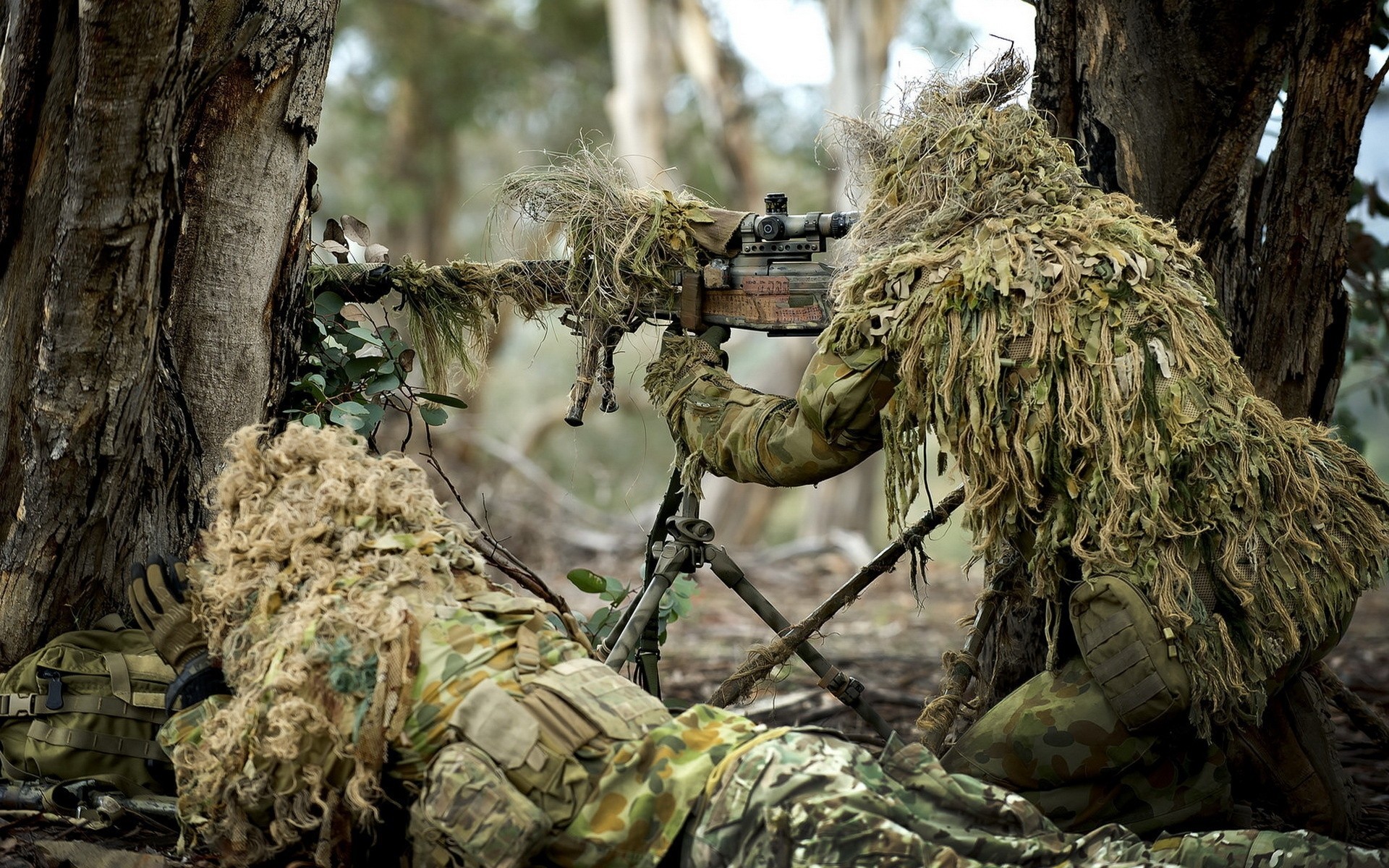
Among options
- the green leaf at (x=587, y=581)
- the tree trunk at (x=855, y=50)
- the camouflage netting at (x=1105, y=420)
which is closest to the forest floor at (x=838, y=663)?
the green leaf at (x=587, y=581)

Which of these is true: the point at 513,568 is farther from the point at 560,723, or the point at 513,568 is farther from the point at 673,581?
the point at 560,723

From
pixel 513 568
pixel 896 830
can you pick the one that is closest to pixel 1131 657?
pixel 896 830

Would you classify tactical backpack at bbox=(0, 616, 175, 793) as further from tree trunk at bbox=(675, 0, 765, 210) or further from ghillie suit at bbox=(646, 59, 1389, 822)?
tree trunk at bbox=(675, 0, 765, 210)

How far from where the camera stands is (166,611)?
2.49 meters

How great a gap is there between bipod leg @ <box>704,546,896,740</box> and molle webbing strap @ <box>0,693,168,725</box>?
153cm

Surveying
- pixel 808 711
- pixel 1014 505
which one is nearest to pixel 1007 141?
pixel 1014 505

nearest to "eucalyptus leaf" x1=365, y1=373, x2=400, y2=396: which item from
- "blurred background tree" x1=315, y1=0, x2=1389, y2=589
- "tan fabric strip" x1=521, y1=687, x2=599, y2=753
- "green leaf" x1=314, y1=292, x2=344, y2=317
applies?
"green leaf" x1=314, y1=292, x2=344, y2=317

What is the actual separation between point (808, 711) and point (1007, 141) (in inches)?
103

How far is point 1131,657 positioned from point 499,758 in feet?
4.49

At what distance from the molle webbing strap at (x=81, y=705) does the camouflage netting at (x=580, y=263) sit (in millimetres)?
1251

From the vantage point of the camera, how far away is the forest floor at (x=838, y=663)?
264 centimetres

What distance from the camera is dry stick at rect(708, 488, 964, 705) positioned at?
339cm

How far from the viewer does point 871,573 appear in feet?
11.7

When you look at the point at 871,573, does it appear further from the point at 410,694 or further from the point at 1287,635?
the point at 410,694
